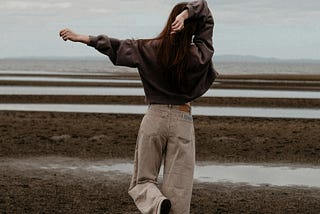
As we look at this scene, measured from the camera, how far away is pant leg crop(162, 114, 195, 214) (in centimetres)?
475

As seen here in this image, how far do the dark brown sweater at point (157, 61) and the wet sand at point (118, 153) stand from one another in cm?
463

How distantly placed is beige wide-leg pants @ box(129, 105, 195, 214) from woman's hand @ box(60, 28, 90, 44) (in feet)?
2.31

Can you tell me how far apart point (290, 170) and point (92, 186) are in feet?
15.1

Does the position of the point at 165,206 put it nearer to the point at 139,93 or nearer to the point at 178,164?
the point at 178,164

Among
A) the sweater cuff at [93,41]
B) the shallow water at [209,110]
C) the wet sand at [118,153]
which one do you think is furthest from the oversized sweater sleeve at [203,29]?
the shallow water at [209,110]

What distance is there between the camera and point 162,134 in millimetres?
4742

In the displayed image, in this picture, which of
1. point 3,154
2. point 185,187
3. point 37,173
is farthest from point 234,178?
point 185,187

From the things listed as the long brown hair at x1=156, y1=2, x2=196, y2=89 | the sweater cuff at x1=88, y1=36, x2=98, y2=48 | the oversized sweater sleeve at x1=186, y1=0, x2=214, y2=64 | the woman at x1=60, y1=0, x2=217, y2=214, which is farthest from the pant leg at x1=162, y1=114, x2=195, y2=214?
the sweater cuff at x1=88, y1=36, x2=98, y2=48

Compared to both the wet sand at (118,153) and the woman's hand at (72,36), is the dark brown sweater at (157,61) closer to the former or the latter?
the woman's hand at (72,36)

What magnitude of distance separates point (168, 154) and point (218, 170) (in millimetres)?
Answer: 8724

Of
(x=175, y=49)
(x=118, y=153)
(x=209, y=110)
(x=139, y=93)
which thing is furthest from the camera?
(x=139, y=93)

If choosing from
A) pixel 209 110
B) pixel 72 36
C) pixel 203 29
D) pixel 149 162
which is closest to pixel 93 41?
pixel 72 36

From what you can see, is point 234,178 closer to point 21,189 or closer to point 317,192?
point 317,192

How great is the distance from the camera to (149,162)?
15.8 feet
